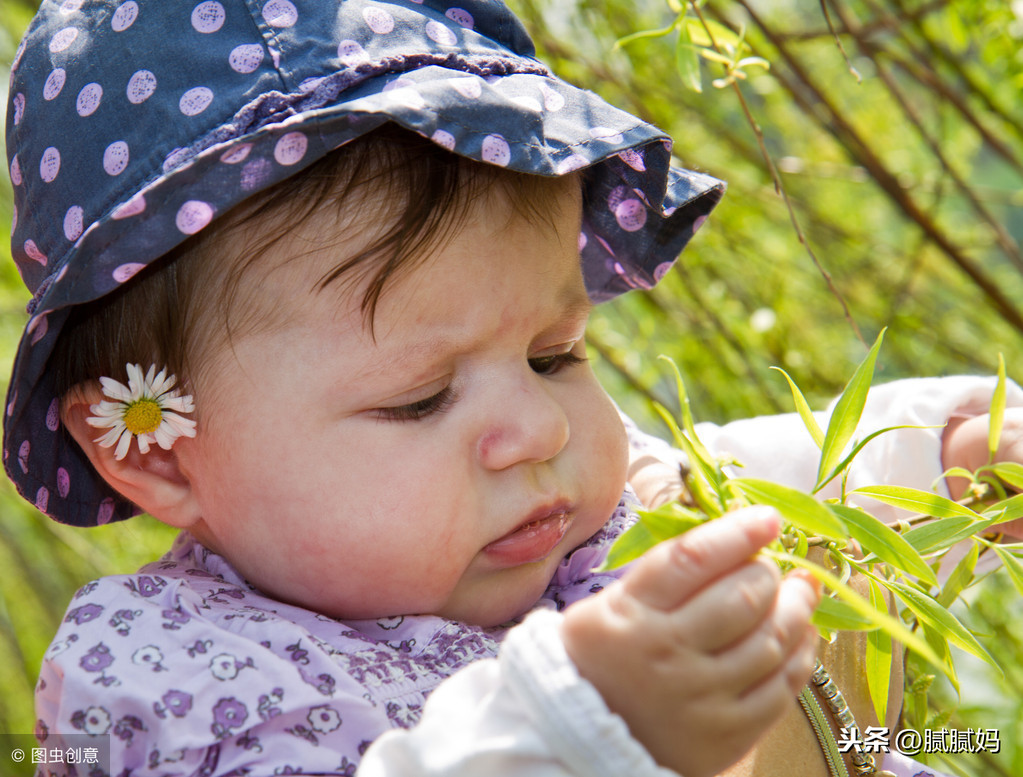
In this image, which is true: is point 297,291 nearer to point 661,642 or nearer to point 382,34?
point 382,34

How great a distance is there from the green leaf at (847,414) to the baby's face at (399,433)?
28 cm

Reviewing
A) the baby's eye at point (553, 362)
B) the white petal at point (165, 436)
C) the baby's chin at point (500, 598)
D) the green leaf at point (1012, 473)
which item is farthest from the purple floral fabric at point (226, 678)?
the green leaf at point (1012, 473)

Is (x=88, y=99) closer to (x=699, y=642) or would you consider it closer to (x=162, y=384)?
(x=162, y=384)

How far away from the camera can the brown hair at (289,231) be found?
2.91 feet

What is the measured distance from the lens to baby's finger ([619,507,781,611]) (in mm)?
570

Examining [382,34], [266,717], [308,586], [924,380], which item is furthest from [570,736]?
[924,380]

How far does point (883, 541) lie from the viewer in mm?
673

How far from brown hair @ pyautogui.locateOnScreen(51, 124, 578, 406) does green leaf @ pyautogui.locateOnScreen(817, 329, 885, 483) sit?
1.27ft

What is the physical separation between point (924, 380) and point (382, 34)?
911mm

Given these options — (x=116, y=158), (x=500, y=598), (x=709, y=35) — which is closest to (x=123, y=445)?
(x=116, y=158)
